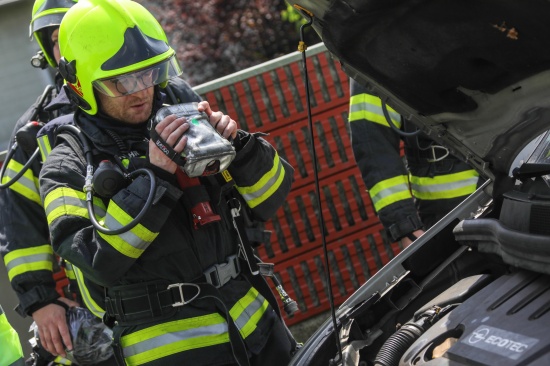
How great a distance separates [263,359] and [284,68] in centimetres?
301

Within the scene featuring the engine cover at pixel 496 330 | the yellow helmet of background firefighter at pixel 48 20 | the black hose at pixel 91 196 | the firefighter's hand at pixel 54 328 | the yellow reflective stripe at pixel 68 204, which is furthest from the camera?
the yellow helmet of background firefighter at pixel 48 20

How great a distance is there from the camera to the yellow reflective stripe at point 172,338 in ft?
12.0

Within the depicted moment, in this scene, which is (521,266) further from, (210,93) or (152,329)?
(210,93)

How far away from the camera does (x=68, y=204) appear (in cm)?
363

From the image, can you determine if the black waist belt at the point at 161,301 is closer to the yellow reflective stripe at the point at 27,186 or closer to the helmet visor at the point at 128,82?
the helmet visor at the point at 128,82

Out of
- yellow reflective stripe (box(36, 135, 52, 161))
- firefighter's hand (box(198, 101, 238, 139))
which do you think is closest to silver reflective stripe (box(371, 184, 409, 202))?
firefighter's hand (box(198, 101, 238, 139))

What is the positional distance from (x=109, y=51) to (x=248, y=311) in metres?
1.10

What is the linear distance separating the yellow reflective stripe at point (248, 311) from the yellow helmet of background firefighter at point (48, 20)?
71.1 inches

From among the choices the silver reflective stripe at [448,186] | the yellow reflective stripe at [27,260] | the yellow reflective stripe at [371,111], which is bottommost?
the yellow reflective stripe at [27,260]

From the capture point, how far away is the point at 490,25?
2742mm

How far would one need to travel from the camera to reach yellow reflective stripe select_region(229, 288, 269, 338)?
12.3ft

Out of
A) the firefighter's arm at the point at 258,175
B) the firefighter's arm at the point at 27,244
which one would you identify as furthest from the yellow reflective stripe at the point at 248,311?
the firefighter's arm at the point at 27,244

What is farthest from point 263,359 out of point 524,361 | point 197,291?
point 524,361

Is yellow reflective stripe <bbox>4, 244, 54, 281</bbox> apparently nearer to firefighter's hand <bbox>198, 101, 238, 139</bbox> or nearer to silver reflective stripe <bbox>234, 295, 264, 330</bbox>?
silver reflective stripe <bbox>234, 295, 264, 330</bbox>
